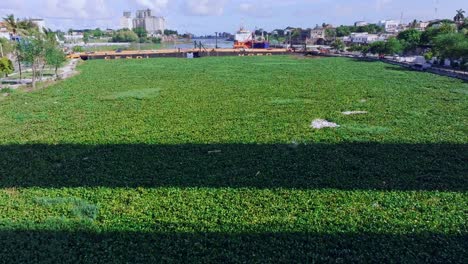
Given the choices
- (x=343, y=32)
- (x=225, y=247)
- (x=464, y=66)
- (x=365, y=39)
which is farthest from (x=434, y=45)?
(x=343, y=32)

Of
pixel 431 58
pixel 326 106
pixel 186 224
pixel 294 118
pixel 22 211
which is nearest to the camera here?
pixel 186 224

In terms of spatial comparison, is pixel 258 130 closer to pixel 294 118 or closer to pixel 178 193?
pixel 294 118

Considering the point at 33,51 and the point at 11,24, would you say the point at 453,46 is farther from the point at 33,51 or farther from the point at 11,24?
the point at 11,24

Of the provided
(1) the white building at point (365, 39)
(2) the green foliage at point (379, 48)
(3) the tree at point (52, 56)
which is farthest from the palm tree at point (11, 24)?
(1) the white building at point (365, 39)

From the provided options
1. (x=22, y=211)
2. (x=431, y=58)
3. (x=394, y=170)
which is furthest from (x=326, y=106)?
(x=431, y=58)

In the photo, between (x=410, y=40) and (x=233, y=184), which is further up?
(x=410, y=40)

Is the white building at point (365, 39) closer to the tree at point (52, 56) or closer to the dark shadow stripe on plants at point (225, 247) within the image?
the tree at point (52, 56)
